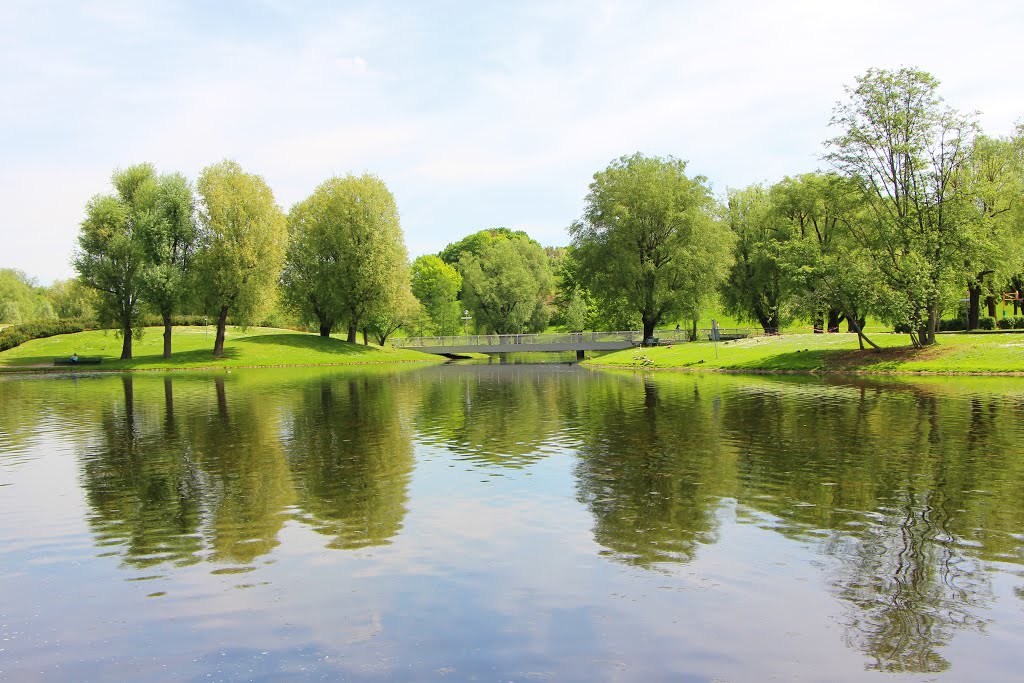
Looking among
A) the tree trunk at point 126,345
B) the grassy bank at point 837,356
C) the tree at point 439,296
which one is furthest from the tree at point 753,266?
the tree trunk at point 126,345

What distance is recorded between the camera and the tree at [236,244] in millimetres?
76062

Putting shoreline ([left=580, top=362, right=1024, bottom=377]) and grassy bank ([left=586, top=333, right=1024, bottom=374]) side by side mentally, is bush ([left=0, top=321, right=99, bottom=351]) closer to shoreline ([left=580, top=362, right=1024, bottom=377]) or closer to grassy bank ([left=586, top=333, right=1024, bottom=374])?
grassy bank ([left=586, top=333, right=1024, bottom=374])

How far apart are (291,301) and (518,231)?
3704 inches

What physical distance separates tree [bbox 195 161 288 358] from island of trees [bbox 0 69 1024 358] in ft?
0.61

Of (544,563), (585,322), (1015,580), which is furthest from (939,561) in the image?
(585,322)

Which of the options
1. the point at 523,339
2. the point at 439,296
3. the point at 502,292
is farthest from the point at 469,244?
the point at 523,339

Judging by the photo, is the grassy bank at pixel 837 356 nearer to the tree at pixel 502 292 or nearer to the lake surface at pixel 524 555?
the lake surface at pixel 524 555

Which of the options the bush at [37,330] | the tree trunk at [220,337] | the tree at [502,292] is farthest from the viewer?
the tree at [502,292]

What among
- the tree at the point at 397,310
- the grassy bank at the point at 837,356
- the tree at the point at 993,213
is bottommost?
the grassy bank at the point at 837,356

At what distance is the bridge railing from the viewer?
8800 cm

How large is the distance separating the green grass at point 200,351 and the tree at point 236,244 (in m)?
3.99

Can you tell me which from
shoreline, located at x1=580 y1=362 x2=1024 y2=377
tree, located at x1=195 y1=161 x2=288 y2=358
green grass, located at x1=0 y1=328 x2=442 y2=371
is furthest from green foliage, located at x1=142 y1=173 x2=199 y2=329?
Result: shoreline, located at x1=580 y1=362 x2=1024 y2=377

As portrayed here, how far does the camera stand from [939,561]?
10133mm

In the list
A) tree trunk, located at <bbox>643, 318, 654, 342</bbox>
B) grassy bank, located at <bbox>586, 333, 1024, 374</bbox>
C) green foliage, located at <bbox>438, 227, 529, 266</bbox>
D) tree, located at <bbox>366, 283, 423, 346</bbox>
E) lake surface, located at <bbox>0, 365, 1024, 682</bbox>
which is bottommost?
lake surface, located at <bbox>0, 365, 1024, 682</bbox>
